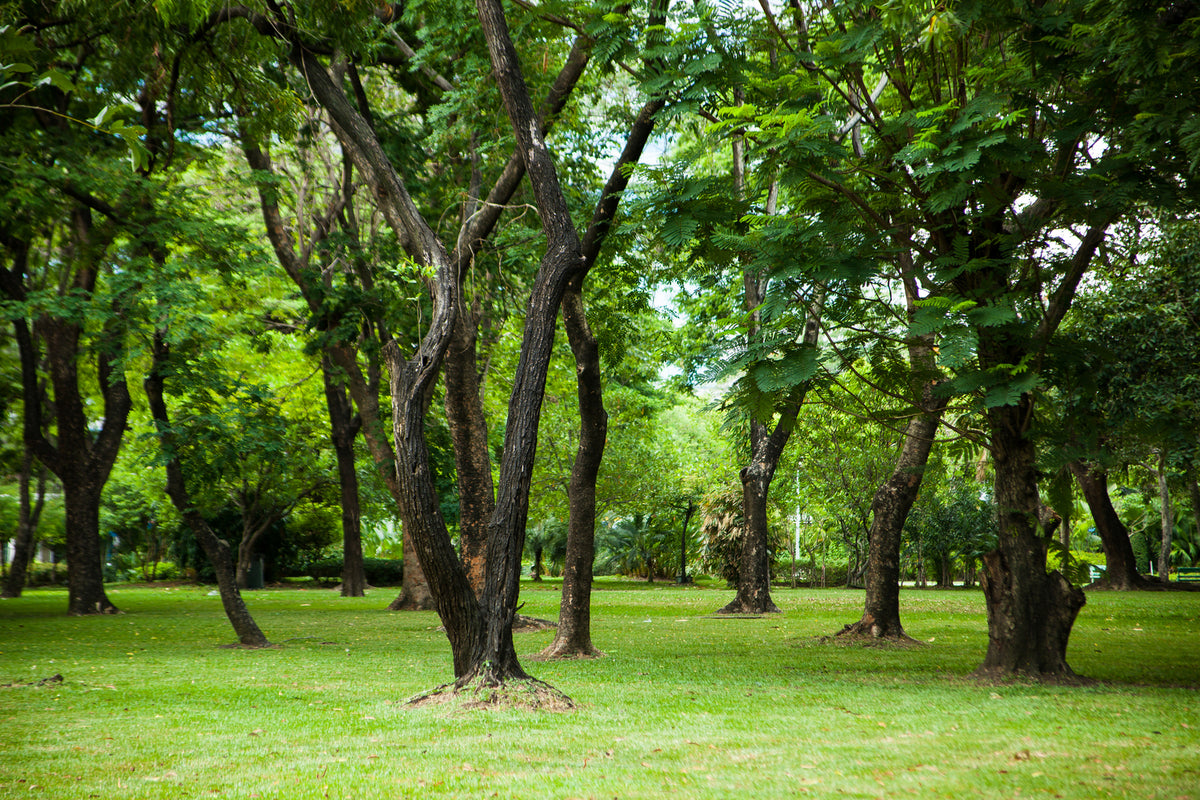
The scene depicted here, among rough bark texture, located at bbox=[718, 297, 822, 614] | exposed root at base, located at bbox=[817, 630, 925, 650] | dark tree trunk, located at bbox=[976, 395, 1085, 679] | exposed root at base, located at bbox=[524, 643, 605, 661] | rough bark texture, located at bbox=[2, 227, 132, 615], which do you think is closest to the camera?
dark tree trunk, located at bbox=[976, 395, 1085, 679]

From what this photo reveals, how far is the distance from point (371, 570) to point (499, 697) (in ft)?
97.9

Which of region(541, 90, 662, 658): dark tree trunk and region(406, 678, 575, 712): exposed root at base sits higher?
region(541, 90, 662, 658): dark tree trunk

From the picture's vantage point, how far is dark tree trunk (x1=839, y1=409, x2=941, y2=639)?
36.5 feet

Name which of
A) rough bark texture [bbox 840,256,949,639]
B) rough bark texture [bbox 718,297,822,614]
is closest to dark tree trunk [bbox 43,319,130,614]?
rough bark texture [bbox 718,297,822,614]

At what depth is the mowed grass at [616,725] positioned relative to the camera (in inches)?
174

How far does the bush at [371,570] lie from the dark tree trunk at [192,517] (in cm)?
2337

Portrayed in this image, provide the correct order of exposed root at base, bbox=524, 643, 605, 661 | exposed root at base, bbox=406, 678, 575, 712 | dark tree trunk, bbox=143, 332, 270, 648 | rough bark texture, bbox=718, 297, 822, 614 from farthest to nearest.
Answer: rough bark texture, bbox=718, 297, 822, 614 → dark tree trunk, bbox=143, 332, 270, 648 → exposed root at base, bbox=524, 643, 605, 661 → exposed root at base, bbox=406, 678, 575, 712

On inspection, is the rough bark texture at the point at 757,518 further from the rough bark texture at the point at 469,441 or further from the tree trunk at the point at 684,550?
the tree trunk at the point at 684,550

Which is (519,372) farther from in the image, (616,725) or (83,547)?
(83,547)

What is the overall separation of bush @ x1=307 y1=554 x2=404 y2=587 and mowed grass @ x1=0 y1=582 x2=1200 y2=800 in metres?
23.4

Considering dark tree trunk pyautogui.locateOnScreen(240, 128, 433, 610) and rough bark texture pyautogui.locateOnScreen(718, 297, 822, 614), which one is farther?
rough bark texture pyautogui.locateOnScreen(718, 297, 822, 614)

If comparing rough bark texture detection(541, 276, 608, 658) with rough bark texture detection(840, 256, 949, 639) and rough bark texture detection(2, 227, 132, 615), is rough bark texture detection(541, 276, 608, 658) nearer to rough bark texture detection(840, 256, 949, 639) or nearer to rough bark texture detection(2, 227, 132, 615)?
rough bark texture detection(840, 256, 949, 639)

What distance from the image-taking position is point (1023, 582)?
8000 millimetres

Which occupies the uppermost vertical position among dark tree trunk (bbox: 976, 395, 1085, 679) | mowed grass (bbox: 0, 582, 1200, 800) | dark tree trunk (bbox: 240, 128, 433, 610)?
dark tree trunk (bbox: 240, 128, 433, 610)
